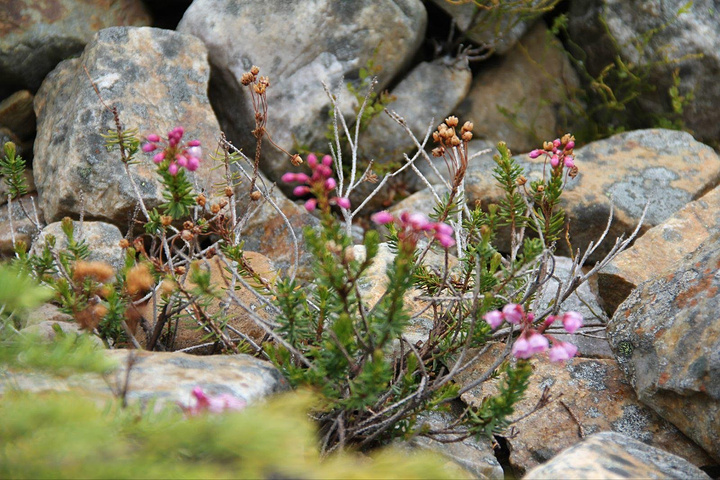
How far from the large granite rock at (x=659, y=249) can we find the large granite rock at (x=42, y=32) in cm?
333

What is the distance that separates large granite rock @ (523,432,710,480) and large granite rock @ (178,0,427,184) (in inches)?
106

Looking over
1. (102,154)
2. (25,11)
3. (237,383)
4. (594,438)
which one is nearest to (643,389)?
(594,438)

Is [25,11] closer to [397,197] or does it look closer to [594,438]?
[397,197]

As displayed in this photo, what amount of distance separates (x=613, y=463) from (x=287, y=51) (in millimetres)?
3159

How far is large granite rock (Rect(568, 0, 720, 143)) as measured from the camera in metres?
4.70

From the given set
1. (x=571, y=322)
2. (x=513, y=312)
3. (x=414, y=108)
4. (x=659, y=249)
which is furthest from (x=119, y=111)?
(x=659, y=249)

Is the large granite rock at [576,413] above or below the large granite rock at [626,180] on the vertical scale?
below

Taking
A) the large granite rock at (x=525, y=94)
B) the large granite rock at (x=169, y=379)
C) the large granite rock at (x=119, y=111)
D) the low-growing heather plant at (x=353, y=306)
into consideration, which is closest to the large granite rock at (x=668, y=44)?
the large granite rock at (x=525, y=94)

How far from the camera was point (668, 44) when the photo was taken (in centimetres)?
475

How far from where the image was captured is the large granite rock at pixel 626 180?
417 centimetres

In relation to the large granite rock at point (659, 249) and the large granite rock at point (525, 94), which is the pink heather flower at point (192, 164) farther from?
the large granite rock at point (525, 94)

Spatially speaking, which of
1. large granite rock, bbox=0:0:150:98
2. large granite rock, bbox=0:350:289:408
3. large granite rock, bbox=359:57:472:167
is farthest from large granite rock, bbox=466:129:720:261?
large granite rock, bbox=0:0:150:98

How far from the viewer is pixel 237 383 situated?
2.20 m

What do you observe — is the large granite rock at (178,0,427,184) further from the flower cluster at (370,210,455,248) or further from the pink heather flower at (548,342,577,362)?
the pink heather flower at (548,342,577,362)
